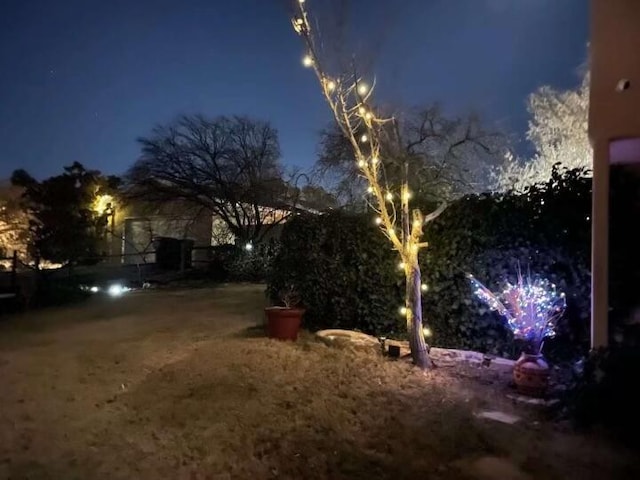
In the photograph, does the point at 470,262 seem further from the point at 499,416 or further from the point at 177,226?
the point at 177,226

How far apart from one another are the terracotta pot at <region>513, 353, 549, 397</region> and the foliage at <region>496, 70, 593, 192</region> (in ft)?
→ 39.0

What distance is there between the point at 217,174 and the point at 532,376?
53.6 ft

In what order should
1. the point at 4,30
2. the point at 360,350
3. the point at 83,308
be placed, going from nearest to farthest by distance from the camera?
the point at 360,350
the point at 83,308
the point at 4,30

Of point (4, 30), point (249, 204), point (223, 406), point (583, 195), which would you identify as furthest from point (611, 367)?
point (249, 204)

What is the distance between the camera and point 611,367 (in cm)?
407

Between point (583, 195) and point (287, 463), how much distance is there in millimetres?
4461

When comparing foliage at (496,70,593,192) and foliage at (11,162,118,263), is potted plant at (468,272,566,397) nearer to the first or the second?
foliage at (496,70,593,192)

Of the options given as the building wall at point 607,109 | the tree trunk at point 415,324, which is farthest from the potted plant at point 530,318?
the tree trunk at point 415,324

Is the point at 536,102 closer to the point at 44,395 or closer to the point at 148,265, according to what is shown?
the point at 148,265

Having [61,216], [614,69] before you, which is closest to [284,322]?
[614,69]

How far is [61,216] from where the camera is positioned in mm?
13383

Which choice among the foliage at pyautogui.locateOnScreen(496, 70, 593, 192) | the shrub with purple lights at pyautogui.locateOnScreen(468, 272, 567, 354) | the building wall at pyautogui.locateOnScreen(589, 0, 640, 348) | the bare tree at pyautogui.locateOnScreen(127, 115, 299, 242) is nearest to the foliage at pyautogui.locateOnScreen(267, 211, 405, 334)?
the shrub with purple lights at pyautogui.locateOnScreen(468, 272, 567, 354)

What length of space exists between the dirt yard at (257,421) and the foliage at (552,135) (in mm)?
12375

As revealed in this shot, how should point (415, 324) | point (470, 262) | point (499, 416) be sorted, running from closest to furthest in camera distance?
point (499, 416)
point (415, 324)
point (470, 262)
